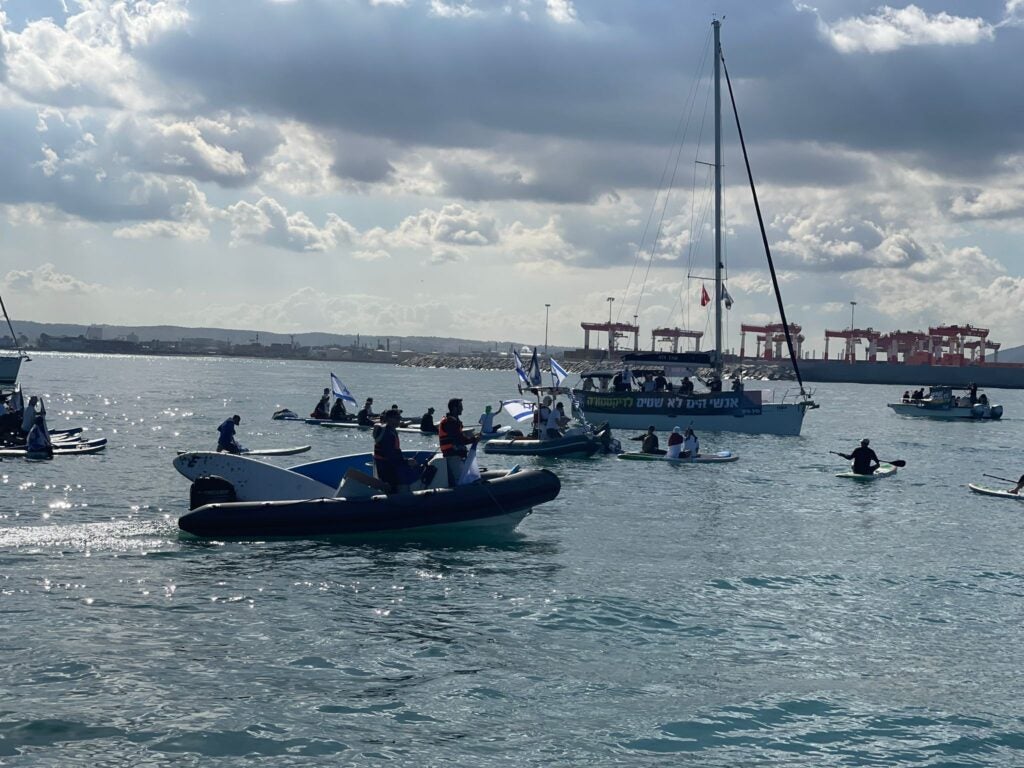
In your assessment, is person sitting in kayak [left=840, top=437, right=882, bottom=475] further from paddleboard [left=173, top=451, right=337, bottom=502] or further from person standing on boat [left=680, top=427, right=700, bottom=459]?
paddleboard [left=173, top=451, right=337, bottom=502]

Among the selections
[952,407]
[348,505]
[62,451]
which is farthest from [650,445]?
[952,407]

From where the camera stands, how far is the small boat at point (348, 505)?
60.4 ft

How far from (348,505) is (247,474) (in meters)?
2.11

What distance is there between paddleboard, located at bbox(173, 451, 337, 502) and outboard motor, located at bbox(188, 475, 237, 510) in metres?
0.12

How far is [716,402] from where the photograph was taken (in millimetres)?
50469

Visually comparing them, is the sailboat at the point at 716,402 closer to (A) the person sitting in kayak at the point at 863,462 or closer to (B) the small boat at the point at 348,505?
(A) the person sitting in kayak at the point at 863,462

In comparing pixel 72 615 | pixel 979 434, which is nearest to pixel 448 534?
pixel 72 615

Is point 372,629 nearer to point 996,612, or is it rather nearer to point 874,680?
point 874,680

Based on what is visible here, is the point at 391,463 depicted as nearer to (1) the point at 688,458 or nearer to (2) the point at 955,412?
(1) the point at 688,458

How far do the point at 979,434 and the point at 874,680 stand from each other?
55279mm

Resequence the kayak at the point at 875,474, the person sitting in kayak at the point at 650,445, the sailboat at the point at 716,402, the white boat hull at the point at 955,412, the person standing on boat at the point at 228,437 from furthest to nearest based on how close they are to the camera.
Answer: the white boat hull at the point at 955,412 → the sailboat at the point at 716,402 → the person sitting in kayak at the point at 650,445 → the kayak at the point at 875,474 → the person standing on boat at the point at 228,437

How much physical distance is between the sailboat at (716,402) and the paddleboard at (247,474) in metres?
31.9

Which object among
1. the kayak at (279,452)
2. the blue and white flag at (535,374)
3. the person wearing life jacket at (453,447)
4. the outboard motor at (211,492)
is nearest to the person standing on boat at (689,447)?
the blue and white flag at (535,374)

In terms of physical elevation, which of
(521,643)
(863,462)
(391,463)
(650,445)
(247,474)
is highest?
(391,463)
